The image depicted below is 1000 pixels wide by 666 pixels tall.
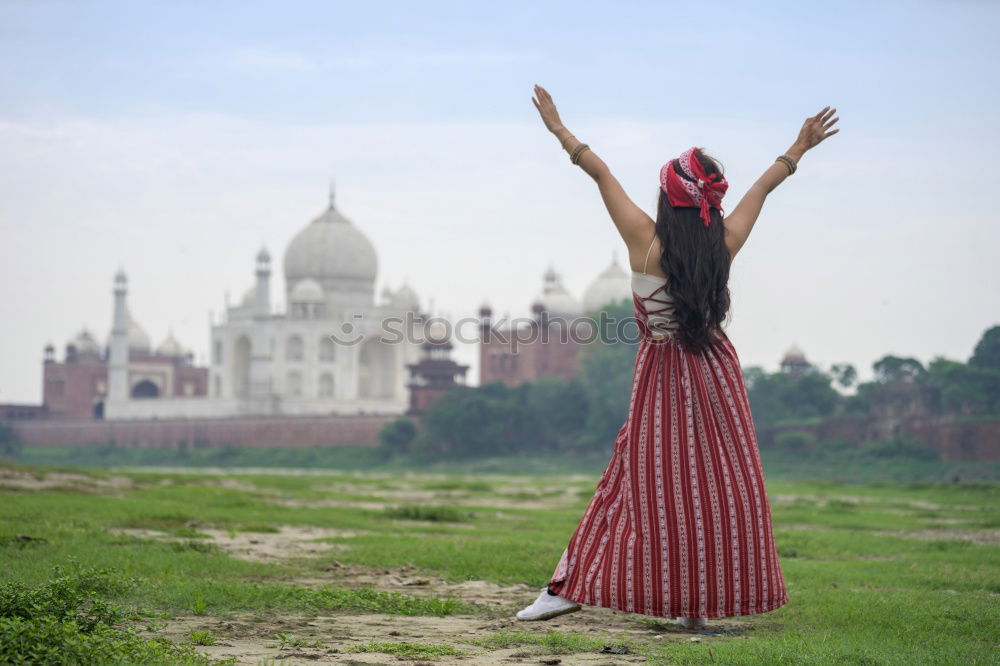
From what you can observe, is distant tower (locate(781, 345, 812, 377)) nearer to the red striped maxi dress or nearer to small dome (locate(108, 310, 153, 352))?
small dome (locate(108, 310, 153, 352))

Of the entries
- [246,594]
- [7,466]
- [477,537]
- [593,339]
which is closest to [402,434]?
[593,339]

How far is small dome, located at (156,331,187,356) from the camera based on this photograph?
2756 inches

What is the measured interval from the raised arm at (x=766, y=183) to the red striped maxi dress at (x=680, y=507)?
0.37 meters

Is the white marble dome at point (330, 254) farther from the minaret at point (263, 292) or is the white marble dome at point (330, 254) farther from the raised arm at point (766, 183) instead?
the raised arm at point (766, 183)

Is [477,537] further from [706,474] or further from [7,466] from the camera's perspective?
[7,466]

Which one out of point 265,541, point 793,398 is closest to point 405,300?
point 793,398

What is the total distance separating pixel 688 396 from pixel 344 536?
4.91 metres

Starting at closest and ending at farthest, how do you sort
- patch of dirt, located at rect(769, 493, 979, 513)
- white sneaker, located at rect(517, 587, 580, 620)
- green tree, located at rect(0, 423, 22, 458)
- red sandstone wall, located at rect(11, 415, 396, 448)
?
white sneaker, located at rect(517, 587, 580, 620)
patch of dirt, located at rect(769, 493, 979, 513)
red sandstone wall, located at rect(11, 415, 396, 448)
green tree, located at rect(0, 423, 22, 458)

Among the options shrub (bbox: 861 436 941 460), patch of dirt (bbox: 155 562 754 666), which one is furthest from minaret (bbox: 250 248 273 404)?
patch of dirt (bbox: 155 562 754 666)

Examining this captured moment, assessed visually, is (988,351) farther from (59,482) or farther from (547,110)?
(547,110)

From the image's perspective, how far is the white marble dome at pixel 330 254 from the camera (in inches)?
2269

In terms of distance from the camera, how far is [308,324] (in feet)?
182

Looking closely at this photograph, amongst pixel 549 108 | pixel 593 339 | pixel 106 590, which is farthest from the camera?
pixel 593 339

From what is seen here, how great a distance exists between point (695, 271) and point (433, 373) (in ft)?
152
